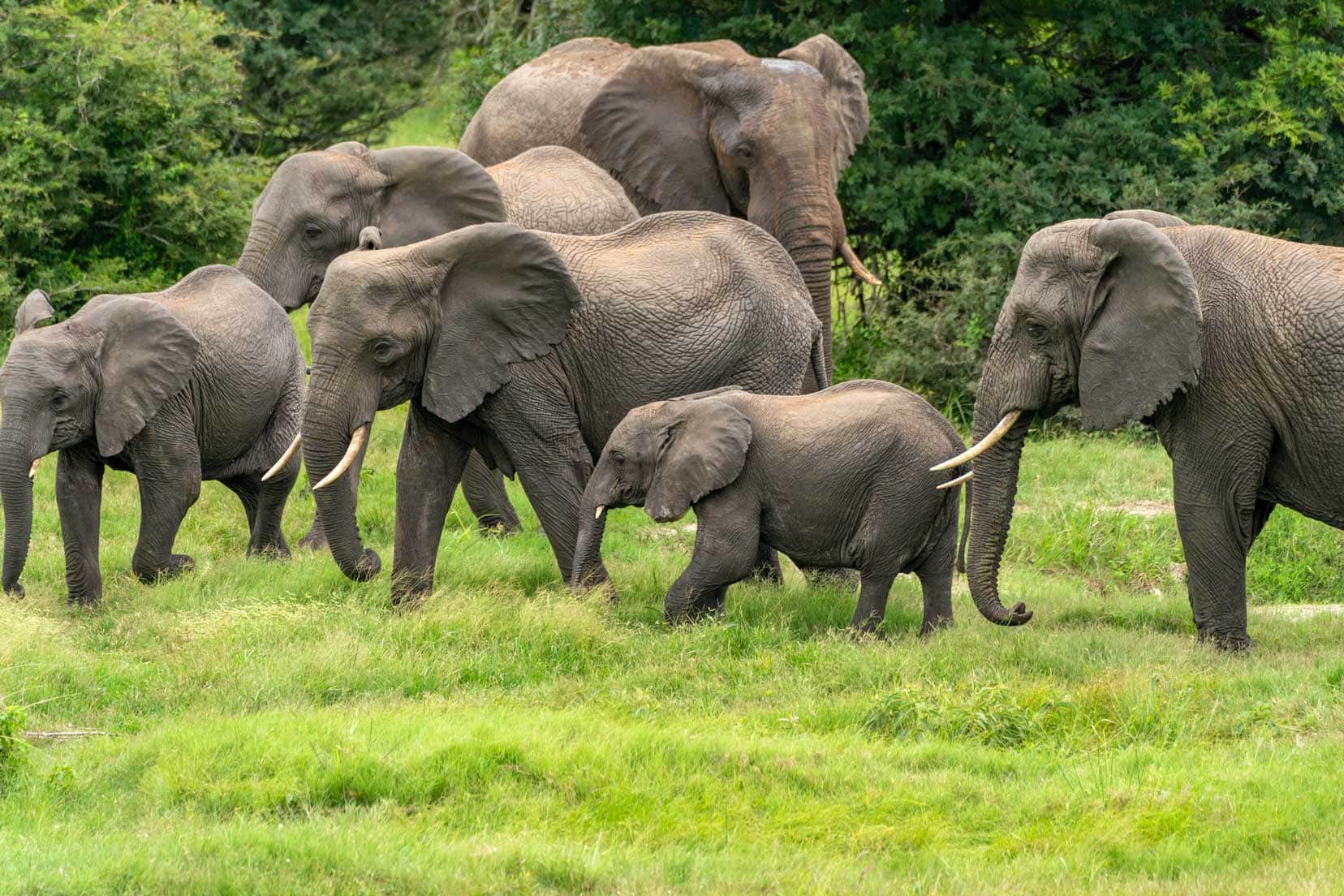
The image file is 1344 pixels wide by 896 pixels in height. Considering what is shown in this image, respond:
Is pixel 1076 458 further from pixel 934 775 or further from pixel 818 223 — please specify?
pixel 934 775

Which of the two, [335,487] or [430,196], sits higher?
[430,196]

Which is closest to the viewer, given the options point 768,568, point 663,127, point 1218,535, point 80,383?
point 1218,535

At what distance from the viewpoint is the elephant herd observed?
8.70 meters

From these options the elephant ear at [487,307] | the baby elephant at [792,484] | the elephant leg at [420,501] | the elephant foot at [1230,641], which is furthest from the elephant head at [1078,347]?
the elephant leg at [420,501]

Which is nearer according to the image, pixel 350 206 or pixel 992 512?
pixel 992 512

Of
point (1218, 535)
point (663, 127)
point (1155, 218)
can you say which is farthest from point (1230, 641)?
point (663, 127)

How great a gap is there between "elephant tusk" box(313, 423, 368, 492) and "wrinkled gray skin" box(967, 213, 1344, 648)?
119 inches

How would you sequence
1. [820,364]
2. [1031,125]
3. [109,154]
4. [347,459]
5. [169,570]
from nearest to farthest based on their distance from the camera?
[347,459], [169,570], [820,364], [1031,125], [109,154]

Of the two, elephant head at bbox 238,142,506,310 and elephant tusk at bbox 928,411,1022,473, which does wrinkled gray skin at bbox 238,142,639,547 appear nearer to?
elephant head at bbox 238,142,506,310

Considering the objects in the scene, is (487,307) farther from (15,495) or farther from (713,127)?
(713,127)

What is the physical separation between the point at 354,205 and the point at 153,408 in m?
1.85

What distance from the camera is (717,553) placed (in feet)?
30.5

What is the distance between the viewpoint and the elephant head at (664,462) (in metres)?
9.25

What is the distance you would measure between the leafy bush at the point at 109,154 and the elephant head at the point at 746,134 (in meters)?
4.63
